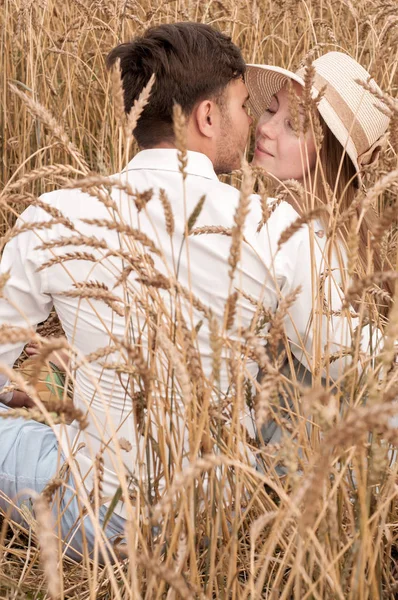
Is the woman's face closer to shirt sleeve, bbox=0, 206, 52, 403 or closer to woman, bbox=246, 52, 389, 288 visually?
woman, bbox=246, 52, 389, 288

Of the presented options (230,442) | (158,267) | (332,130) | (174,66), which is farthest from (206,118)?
(230,442)

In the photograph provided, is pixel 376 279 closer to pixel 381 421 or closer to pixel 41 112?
pixel 381 421

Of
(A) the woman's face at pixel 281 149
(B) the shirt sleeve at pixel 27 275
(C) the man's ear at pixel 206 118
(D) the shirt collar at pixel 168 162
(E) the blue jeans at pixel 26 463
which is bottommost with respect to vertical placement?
(E) the blue jeans at pixel 26 463

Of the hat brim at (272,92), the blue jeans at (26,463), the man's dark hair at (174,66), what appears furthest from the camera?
the hat brim at (272,92)

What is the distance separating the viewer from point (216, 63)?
2020 mm

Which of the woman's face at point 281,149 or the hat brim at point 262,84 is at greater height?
the hat brim at point 262,84

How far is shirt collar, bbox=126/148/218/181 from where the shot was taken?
5.57 feet

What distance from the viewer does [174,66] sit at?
195cm

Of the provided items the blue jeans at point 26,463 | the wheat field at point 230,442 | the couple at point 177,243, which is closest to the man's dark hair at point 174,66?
the couple at point 177,243

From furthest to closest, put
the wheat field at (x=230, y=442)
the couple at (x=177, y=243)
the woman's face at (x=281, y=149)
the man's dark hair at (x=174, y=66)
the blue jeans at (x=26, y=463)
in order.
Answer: the woman's face at (x=281, y=149)
the man's dark hair at (x=174, y=66)
the blue jeans at (x=26, y=463)
the couple at (x=177, y=243)
the wheat field at (x=230, y=442)

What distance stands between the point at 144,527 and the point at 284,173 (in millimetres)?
1307

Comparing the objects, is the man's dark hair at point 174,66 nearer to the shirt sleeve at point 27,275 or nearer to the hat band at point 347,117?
the hat band at point 347,117

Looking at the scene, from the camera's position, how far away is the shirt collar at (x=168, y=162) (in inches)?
66.9

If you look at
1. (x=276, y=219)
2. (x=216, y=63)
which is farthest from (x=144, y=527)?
(x=216, y=63)
